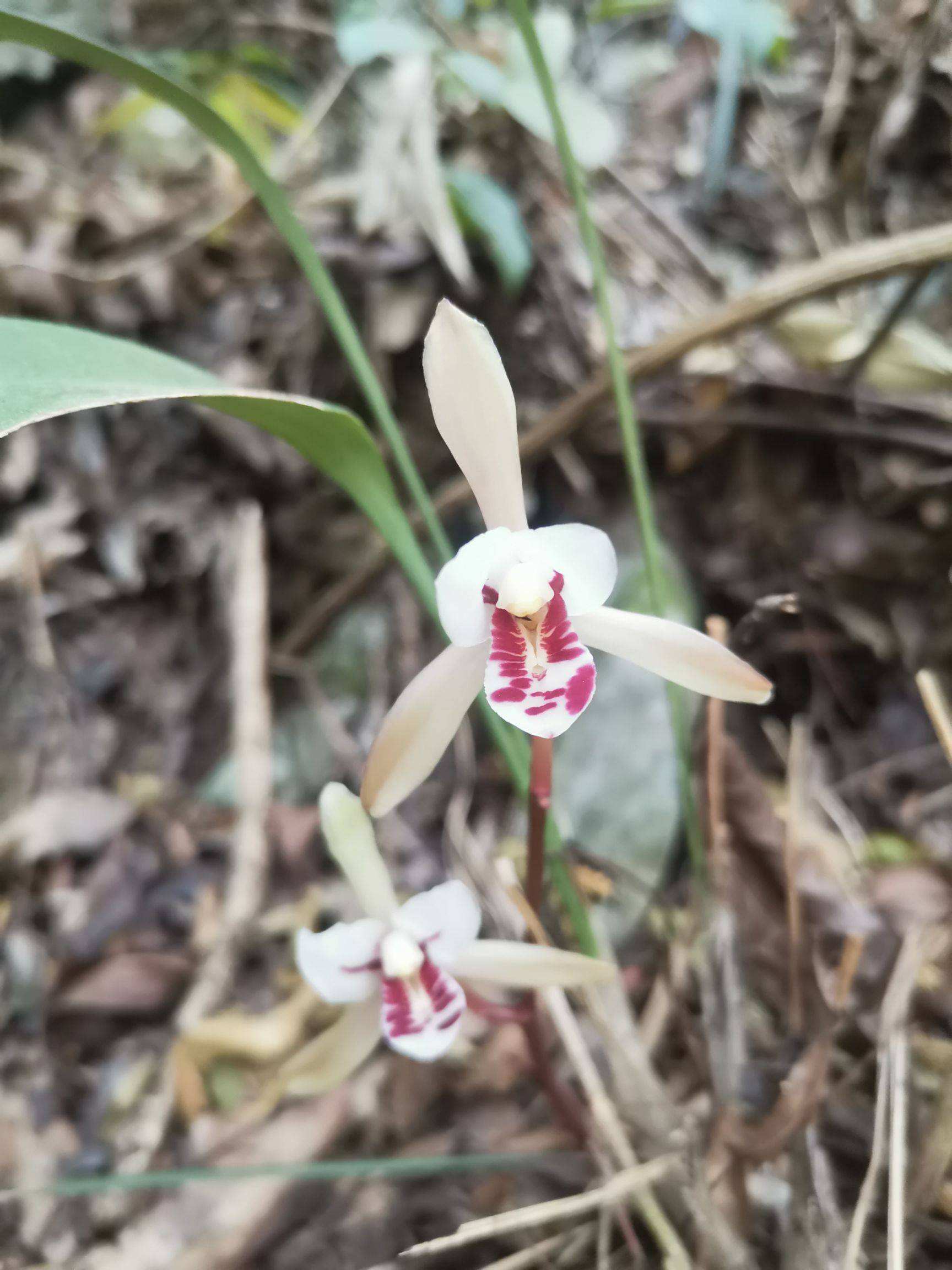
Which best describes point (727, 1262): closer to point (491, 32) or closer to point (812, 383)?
point (812, 383)

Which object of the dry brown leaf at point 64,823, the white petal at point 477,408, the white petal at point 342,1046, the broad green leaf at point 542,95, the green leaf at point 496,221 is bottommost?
the white petal at point 342,1046

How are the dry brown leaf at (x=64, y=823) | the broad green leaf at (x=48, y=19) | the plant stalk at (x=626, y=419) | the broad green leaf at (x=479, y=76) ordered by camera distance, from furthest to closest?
the broad green leaf at (x=48, y=19)
the broad green leaf at (x=479, y=76)
the dry brown leaf at (x=64, y=823)
the plant stalk at (x=626, y=419)

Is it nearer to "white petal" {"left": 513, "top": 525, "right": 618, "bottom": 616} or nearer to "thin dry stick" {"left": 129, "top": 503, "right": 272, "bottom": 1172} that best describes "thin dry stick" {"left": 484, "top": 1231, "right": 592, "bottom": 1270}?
"thin dry stick" {"left": 129, "top": 503, "right": 272, "bottom": 1172}

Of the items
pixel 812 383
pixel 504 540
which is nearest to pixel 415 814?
pixel 504 540

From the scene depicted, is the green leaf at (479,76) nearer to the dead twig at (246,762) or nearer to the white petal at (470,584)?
the dead twig at (246,762)

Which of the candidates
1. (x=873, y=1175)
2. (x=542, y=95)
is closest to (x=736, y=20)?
(x=542, y=95)

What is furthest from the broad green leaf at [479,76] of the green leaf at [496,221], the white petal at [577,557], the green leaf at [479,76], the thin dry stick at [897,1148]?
the thin dry stick at [897,1148]

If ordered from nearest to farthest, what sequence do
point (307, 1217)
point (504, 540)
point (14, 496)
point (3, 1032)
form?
point (504, 540) < point (307, 1217) < point (3, 1032) < point (14, 496)
